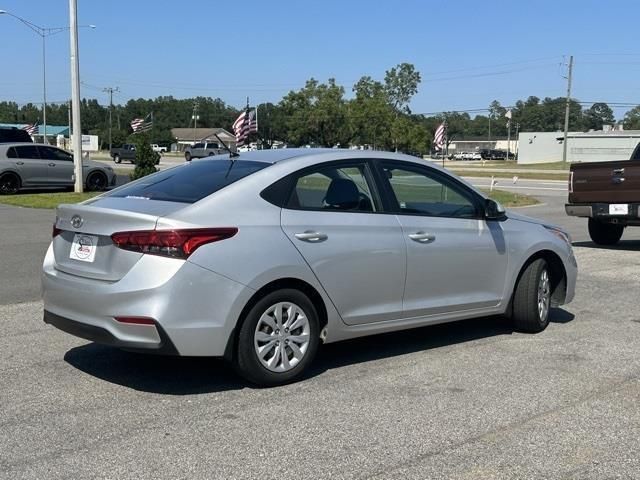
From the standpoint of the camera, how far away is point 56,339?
21.1 ft

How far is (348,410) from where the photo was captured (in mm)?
4793

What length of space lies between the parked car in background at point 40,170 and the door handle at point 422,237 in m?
19.6

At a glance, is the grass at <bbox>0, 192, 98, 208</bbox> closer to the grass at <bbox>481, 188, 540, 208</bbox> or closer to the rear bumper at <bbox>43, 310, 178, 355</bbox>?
the grass at <bbox>481, 188, 540, 208</bbox>

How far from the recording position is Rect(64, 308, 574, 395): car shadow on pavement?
5305mm

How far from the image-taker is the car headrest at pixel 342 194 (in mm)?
5641

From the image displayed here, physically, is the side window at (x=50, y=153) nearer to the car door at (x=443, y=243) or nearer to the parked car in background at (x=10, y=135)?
the parked car in background at (x=10, y=135)

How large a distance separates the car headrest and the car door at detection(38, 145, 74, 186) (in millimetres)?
19946

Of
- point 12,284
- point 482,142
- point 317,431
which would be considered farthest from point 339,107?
point 482,142

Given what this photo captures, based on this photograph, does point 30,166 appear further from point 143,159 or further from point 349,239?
point 349,239

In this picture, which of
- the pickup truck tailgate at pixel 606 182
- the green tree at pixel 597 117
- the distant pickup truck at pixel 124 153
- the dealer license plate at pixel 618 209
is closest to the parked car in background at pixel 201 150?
the distant pickup truck at pixel 124 153

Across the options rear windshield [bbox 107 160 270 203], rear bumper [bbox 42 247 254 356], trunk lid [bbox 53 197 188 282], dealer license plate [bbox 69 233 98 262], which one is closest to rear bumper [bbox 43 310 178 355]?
rear bumper [bbox 42 247 254 356]

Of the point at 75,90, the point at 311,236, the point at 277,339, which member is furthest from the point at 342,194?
the point at 75,90

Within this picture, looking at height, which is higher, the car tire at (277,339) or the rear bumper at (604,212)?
the rear bumper at (604,212)

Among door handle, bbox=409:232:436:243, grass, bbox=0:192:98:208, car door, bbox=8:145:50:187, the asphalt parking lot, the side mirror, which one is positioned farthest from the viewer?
car door, bbox=8:145:50:187
